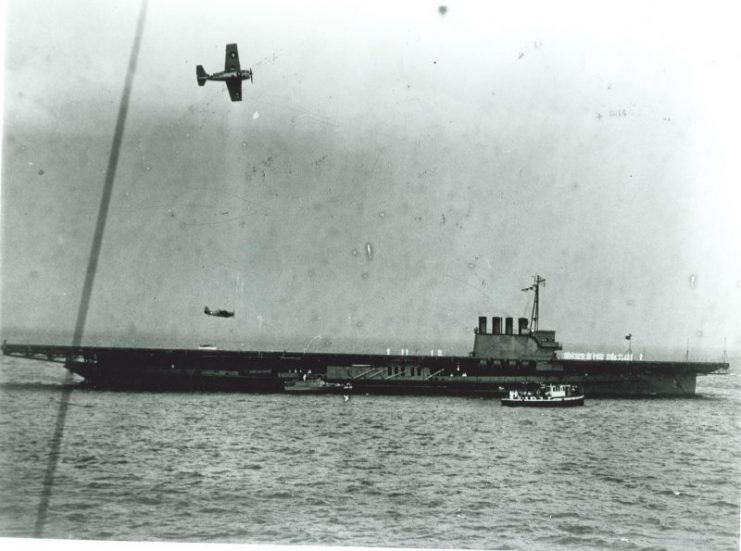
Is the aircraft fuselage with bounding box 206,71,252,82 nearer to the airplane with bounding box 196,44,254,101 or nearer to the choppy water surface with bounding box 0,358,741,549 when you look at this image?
the airplane with bounding box 196,44,254,101

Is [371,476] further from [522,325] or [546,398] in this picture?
[522,325]

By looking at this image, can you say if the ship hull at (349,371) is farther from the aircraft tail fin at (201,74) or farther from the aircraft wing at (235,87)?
the aircraft wing at (235,87)

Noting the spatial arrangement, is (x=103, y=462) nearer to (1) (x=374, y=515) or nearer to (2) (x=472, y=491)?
(1) (x=374, y=515)

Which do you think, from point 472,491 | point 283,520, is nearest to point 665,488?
point 472,491

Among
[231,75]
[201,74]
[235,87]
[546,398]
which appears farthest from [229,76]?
[546,398]

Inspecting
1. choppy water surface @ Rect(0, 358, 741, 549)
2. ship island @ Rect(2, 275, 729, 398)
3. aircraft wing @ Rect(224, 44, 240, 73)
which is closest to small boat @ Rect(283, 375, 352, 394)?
ship island @ Rect(2, 275, 729, 398)
